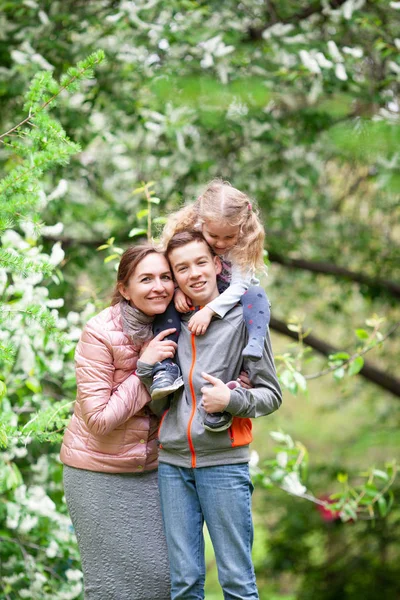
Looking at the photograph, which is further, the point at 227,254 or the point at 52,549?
the point at 52,549

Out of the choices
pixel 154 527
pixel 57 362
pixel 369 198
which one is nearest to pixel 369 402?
pixel 369 198

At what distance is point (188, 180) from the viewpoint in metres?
5.63

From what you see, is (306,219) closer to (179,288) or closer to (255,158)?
(255,158)

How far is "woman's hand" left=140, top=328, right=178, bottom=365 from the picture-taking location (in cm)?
250

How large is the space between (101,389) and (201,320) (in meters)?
0.41

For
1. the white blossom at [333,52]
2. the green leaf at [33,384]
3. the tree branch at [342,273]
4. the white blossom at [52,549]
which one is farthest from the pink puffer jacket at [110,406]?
the tree branch at [342,273]

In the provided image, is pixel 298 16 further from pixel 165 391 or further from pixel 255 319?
pixel 165 391

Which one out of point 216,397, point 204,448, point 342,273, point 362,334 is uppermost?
point 216,397

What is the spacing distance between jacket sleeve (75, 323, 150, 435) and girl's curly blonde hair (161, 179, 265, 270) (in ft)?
1.33

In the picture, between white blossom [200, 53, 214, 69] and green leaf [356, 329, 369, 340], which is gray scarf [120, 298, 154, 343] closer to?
green leaf [356, 329, 369, 340]

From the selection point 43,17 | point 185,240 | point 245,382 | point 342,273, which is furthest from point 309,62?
point 245,382

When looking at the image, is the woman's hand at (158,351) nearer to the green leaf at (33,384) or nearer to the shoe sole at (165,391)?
the shoe sole at (165,391)

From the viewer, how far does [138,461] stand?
8.78 ft

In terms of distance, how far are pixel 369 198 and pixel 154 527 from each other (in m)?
4.91
